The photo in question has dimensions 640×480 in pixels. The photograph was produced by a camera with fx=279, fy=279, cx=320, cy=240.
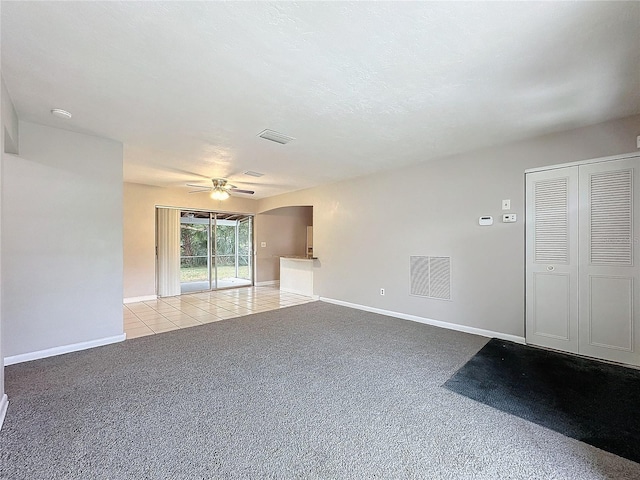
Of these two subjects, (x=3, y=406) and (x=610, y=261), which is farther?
(x=610, y=261)

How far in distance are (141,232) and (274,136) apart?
454 centimetres

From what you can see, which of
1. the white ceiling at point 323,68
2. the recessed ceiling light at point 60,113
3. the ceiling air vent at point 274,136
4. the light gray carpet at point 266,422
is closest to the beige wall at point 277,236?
the ceiling air vent at point 274,136

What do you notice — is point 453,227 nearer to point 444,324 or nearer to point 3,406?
point 444,324

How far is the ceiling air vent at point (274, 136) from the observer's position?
3310 millimetres

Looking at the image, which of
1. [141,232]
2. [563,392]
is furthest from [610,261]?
[141,232]

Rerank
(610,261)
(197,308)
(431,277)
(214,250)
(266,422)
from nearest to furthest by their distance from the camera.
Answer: (266,422)
(610,261)
(431,277)
(197,308)
(214,250)

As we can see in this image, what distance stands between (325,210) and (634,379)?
500 centimetres

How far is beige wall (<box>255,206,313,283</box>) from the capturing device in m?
8.37

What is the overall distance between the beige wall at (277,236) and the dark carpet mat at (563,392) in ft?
20.9

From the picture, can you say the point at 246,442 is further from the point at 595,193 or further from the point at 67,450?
the point at 595,193

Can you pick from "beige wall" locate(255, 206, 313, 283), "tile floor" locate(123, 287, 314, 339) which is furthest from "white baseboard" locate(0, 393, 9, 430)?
"beige wall" locate(255, 206, 313, 283)

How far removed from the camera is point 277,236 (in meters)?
8.73

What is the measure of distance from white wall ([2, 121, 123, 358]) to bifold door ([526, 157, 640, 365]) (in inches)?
211

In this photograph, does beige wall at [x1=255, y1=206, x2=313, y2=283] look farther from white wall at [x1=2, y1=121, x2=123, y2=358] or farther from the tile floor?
white wall at [x1=2, y1=121, x2=123, y2=358]
